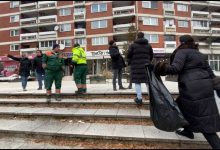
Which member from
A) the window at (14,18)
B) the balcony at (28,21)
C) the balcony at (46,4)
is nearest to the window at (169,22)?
the balcony at (46,4)

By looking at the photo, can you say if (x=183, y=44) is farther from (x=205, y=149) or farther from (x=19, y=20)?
(x=19, y=20)

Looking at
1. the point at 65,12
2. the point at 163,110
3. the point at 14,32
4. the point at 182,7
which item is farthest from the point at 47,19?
the point at 163,110

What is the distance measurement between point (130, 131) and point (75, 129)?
3.71ft

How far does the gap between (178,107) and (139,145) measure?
983 millimetres

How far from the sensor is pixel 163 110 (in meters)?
3.50

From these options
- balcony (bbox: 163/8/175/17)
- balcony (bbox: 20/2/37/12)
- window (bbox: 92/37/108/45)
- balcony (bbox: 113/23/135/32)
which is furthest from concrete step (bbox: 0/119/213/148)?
balcony (bbox: 20/2/37/12)

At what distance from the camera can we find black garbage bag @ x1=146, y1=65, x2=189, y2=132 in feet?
11.2

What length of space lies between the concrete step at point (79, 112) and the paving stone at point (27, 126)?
0.26m

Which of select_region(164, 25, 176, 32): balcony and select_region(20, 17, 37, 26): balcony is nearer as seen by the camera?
select_region(164, 25, 176, 32): balcony

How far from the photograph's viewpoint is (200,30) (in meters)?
37.6

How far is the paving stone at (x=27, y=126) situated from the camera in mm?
4436

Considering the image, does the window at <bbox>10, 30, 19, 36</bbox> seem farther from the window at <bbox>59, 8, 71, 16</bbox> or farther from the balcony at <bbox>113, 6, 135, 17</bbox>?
the balcony at <bbox>113, 6, 135, 17</bbox>

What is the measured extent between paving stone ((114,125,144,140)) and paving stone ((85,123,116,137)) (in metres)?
0.11

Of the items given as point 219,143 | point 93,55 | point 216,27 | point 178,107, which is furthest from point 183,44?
point 216,27
